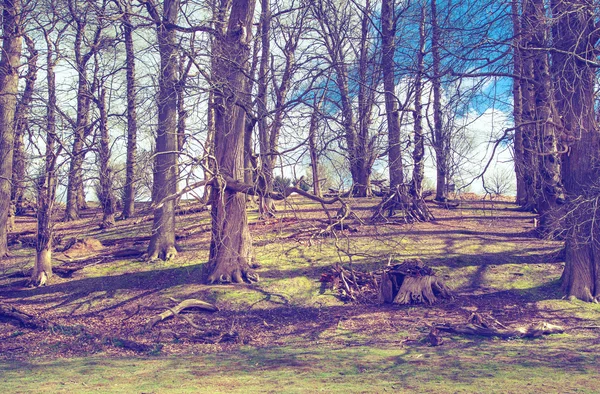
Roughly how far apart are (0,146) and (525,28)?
13.4 metres

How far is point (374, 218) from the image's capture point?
57.4 ft

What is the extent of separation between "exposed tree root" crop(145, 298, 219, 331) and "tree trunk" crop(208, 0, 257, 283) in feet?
4.19

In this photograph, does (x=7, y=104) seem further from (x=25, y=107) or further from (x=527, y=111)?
(x=527, y=111)

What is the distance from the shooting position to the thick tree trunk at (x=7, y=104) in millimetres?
16500

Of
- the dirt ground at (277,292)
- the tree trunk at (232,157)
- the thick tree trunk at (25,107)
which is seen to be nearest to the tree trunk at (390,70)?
the dirt ground at (277,292)

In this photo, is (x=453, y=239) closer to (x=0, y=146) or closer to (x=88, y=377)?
(x=88, y=377)

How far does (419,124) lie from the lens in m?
13.6

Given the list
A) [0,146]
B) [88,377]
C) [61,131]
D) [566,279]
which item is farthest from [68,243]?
[566,279]

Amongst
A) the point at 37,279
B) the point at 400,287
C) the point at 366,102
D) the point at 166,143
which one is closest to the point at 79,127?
the point at 166,143

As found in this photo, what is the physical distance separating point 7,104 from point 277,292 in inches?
366

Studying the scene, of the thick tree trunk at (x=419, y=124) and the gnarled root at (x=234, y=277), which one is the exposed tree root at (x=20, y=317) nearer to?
the gnarled root at (x=234, y=277)

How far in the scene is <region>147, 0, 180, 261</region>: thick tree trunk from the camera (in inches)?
501

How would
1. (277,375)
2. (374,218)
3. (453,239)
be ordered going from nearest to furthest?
(277,375) → (453,239) → (374,218)

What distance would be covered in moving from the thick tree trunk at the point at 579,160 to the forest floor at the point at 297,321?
667mm
